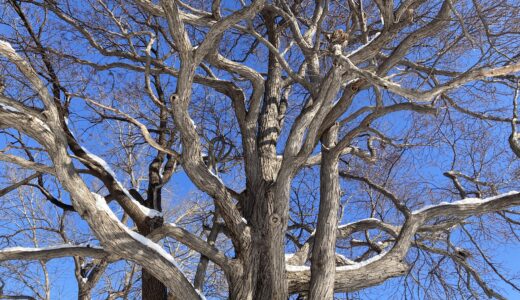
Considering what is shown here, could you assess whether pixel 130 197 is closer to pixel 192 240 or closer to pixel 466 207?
pixel 192 240

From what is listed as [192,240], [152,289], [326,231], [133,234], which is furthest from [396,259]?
[152,289]

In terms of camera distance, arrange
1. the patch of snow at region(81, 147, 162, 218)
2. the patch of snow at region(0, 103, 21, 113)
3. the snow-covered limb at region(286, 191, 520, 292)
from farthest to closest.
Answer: the patch of snow at region(81, 147, 162, 218) → the snow-covered limb at region(286, 191, 520, 292) → the patch of snow at region(0, 103, 21, 113)

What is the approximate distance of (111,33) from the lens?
562 centimetres

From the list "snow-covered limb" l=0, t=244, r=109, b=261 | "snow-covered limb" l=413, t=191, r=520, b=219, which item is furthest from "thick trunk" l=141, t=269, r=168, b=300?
"snow-covered limb" l=413, t=191, r=520, b=219

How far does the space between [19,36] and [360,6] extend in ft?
14.0

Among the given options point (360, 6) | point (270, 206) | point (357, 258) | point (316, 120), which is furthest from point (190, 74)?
point (357, 258)

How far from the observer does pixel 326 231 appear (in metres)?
4.54

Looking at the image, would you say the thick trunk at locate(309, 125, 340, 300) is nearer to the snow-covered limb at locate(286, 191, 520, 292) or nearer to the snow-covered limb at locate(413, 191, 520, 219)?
the snow-covered limb at locate(286, 191, 520, 292)

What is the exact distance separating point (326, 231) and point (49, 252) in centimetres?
279

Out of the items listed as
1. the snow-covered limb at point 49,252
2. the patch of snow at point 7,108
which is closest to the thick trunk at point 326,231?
the snow-covered limb at point 49,252

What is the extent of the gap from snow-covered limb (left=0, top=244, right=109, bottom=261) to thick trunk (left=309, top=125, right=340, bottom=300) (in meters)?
2.06

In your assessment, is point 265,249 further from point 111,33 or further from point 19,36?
point 19,36

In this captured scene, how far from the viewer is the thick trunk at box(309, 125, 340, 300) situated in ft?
13.8

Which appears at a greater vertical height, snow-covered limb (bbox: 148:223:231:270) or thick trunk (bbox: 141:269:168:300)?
snow-covered limb (bbox: 148:223:231:270)
